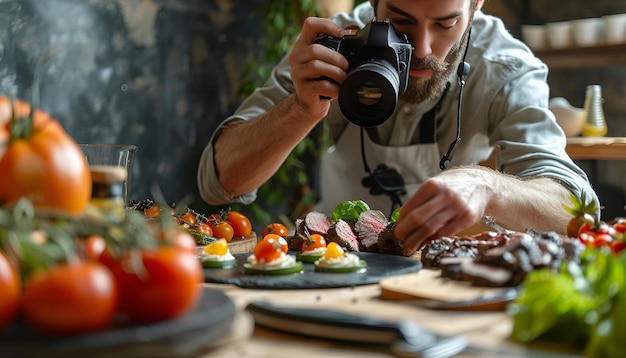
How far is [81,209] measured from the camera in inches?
32.0

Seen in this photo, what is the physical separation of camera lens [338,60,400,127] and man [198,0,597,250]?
177mm

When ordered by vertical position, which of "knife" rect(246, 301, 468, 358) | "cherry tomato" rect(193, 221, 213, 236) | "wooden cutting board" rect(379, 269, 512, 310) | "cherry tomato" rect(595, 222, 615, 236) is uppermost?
"cherry tomato" rect(595, 222, 615, 236)

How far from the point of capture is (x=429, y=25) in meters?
1.86

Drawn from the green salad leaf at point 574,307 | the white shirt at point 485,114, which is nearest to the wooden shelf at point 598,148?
the white shirt at point 485,114

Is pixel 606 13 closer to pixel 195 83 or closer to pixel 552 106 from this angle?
pixel 552 106

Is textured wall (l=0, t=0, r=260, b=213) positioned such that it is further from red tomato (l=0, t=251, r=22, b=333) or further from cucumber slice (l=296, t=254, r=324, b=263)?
red tomato (l=0, t=251, r=22, b=333)

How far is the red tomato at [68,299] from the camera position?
2.15 ft

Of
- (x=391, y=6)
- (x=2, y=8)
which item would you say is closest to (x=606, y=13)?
(x=391, y=6)

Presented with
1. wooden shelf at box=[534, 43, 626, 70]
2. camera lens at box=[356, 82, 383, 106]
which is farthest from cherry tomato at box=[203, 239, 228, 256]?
wooden shelf at box=[534, 43, 626, 70]

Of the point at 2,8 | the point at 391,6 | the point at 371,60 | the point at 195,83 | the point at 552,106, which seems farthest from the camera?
the point at 195,83

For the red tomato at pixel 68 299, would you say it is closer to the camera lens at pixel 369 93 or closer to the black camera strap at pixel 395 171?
the camera lens at pixel 369 93

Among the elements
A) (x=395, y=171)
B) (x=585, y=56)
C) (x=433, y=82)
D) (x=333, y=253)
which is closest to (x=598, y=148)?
(x=585, y=56)

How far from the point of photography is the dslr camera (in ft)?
5.06

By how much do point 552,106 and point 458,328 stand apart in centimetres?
274
